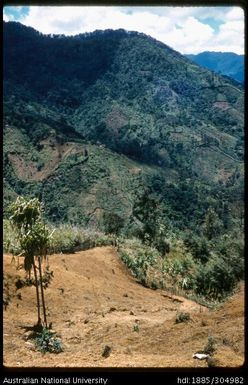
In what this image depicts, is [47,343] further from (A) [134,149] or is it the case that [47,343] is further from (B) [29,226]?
(A) [134,149]

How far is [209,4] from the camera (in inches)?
191

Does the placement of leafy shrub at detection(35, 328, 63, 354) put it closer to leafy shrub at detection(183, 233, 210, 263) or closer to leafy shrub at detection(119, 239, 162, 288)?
leafy shrub at detection(119, 239, 162, 288)

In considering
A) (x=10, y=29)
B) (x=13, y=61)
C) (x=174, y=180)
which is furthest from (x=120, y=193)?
(x=10, y=29)

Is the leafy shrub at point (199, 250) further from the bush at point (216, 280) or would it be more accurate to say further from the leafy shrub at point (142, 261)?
the bush at point (216, 280)

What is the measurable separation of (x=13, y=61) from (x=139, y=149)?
73334 mm

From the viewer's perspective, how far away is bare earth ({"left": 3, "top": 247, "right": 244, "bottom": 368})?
10297 millimetres

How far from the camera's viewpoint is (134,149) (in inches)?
4727

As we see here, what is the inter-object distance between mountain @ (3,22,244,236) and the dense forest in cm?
37

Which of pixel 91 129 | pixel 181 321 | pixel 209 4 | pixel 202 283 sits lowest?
pixel 202 283

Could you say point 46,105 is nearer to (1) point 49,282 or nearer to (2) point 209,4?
(1) point 49,282

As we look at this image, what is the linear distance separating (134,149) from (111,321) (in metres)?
104

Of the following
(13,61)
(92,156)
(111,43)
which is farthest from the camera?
(111,43)

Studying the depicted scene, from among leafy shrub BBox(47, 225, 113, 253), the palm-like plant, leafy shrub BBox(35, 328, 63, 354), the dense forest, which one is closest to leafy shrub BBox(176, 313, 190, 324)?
leafy shrub BBox(35, 328, 63, 354)

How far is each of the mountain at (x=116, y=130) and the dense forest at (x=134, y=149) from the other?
367mm
